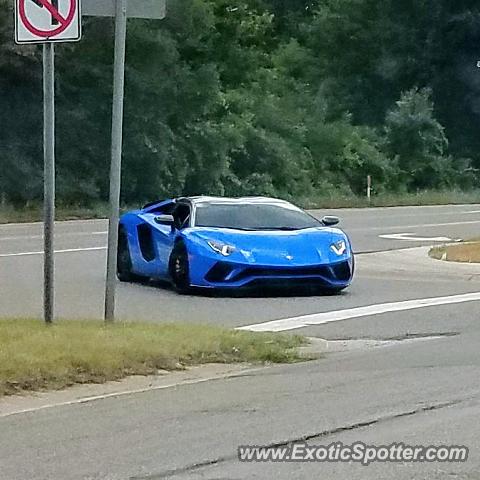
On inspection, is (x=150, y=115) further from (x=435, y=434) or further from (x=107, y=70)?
(x=435, y=434)

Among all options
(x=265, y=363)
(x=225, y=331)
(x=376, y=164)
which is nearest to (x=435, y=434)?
(x=265, y=363)

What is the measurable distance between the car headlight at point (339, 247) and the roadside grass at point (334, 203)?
18161mm

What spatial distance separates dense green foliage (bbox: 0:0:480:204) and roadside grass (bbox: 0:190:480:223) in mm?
833

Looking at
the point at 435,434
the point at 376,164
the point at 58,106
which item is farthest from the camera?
the point at 376,164

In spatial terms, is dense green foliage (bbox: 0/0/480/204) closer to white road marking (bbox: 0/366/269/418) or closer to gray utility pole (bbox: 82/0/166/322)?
gray utility pole (bbox: 82/0/166/322)

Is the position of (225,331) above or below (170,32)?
below

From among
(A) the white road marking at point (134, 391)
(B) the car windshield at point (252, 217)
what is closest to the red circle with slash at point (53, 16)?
(A) the white road marking at point (134, 391)

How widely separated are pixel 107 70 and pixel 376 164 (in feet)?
51.2

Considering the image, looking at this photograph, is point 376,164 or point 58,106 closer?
point 58,106

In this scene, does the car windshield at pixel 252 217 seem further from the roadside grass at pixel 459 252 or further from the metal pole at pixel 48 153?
the metal pole at pixel 48 153

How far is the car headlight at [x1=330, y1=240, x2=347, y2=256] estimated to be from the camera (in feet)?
53.7

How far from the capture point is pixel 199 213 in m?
17.0

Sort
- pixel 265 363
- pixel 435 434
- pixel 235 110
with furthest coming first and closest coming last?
pixel 235 110 → pixel 265 363 → pixel 435 434

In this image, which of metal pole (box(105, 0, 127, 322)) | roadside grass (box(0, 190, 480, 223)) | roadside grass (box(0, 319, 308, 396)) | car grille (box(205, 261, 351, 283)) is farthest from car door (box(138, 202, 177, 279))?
roadside grass (box(0, 190, 480, 223))
